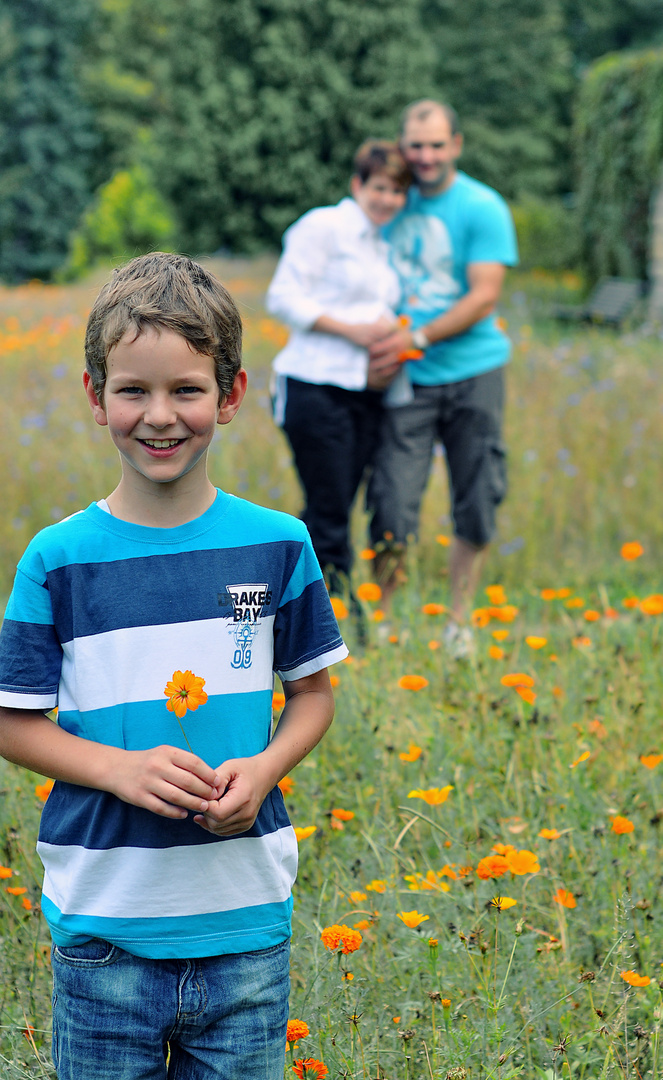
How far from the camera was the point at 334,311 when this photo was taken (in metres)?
3.77

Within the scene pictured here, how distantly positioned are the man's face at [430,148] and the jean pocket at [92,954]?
3.06 meters

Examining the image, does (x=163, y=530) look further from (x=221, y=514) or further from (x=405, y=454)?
(x=405, y=454)

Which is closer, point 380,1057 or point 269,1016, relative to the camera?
point 269,1016

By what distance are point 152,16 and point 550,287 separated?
86.9 feet

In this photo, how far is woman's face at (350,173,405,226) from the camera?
3684 millimetres

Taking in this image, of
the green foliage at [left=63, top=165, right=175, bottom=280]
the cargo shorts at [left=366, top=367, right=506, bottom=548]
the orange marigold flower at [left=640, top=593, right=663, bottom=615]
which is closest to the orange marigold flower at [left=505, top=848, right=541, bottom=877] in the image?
the orange marigold flower at [left=640, top=593, right=663, bottom=615]

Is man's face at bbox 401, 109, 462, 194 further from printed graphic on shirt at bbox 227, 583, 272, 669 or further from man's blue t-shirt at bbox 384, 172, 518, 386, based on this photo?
printed graphic on shirt at bbox 227, 583, 272, 669

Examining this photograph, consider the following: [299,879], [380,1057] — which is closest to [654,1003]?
[380,1057]

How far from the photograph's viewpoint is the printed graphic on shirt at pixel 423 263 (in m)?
3.86

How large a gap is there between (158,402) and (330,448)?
249cm

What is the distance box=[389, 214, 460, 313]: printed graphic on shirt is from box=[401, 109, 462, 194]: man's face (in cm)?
14

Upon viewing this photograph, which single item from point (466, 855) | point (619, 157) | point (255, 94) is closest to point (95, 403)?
point (466, 855)

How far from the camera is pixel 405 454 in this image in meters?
3.96

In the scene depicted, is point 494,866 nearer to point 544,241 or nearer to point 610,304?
point 610,304
